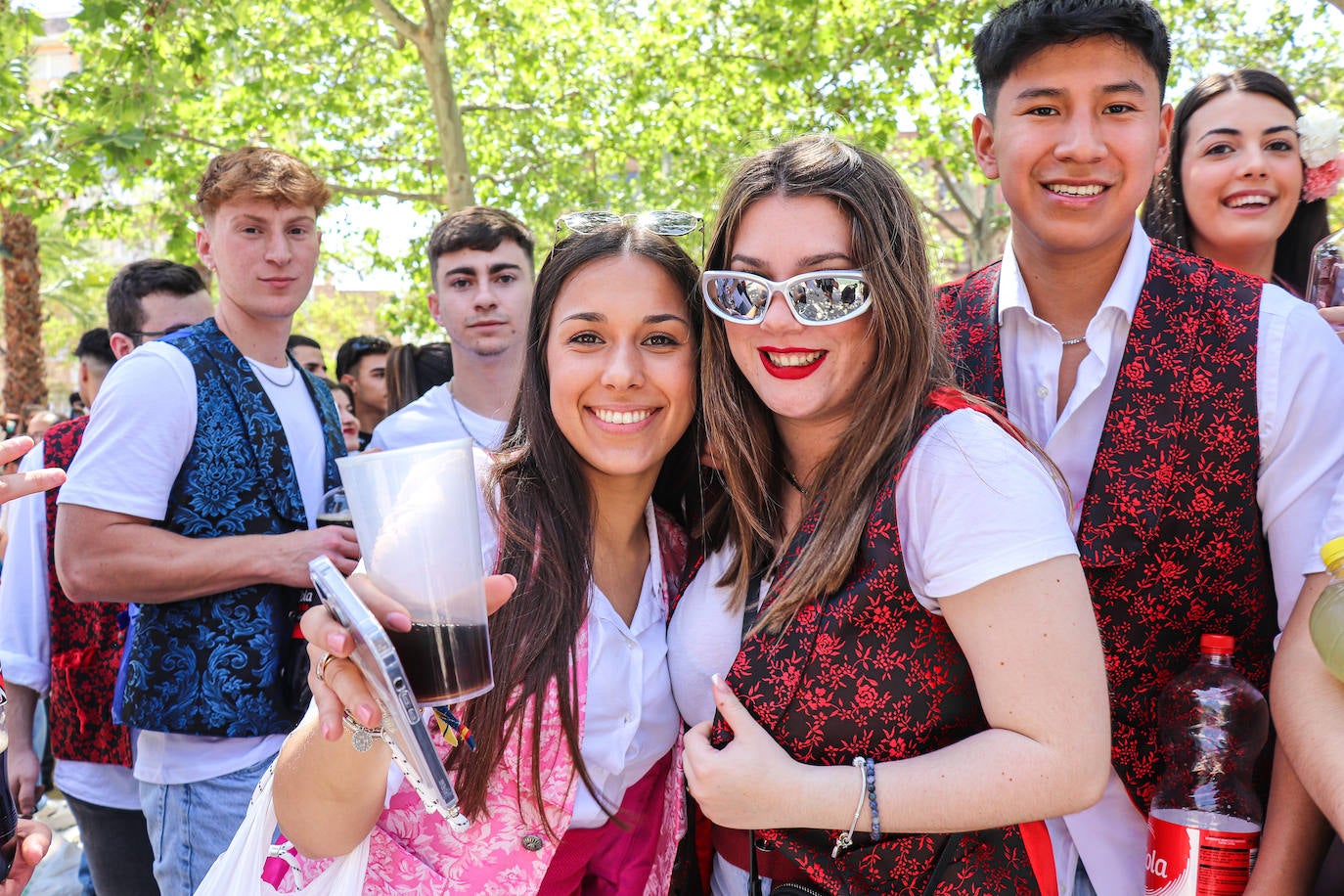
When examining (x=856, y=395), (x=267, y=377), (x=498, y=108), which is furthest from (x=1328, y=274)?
(x=498, y=108)

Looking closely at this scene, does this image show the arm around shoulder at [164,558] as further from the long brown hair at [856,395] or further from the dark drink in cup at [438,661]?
the dark drink in cup at [438,661]

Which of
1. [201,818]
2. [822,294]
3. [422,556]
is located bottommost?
[201,818]

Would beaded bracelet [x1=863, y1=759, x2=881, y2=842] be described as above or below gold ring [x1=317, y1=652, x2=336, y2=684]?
below

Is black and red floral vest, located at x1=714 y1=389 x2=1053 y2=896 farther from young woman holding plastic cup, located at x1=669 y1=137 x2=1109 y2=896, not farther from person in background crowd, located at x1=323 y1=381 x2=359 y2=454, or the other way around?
person in background crowd, located at x1=323 y1=381 x2=359 y2=454

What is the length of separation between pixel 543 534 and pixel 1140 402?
4.49 ft

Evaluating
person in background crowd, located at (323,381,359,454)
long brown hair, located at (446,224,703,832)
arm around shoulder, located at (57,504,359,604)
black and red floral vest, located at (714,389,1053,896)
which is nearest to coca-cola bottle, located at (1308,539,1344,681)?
black and red floral vest, located at (714,389,1053,896)

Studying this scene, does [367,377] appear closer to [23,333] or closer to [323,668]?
[323,668]

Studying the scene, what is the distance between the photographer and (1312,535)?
2.23 metres

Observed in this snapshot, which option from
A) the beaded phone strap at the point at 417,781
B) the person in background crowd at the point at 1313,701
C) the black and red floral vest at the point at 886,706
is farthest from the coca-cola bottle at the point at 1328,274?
the beaded phone strap at the point at 417,781

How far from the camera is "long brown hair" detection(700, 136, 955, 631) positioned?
2180 mm

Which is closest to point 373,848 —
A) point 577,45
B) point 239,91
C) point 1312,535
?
point 1312,535

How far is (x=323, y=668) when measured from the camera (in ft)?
5.72

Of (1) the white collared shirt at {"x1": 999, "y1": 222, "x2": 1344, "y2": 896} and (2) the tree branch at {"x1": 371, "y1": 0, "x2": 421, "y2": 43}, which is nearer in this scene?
(1) the white collared shirt at {"x1": 999, "y1": 222, "x2": 1344, "y2": 896}

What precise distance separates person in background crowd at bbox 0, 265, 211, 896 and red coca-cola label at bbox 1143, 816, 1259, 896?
319 centimetres
